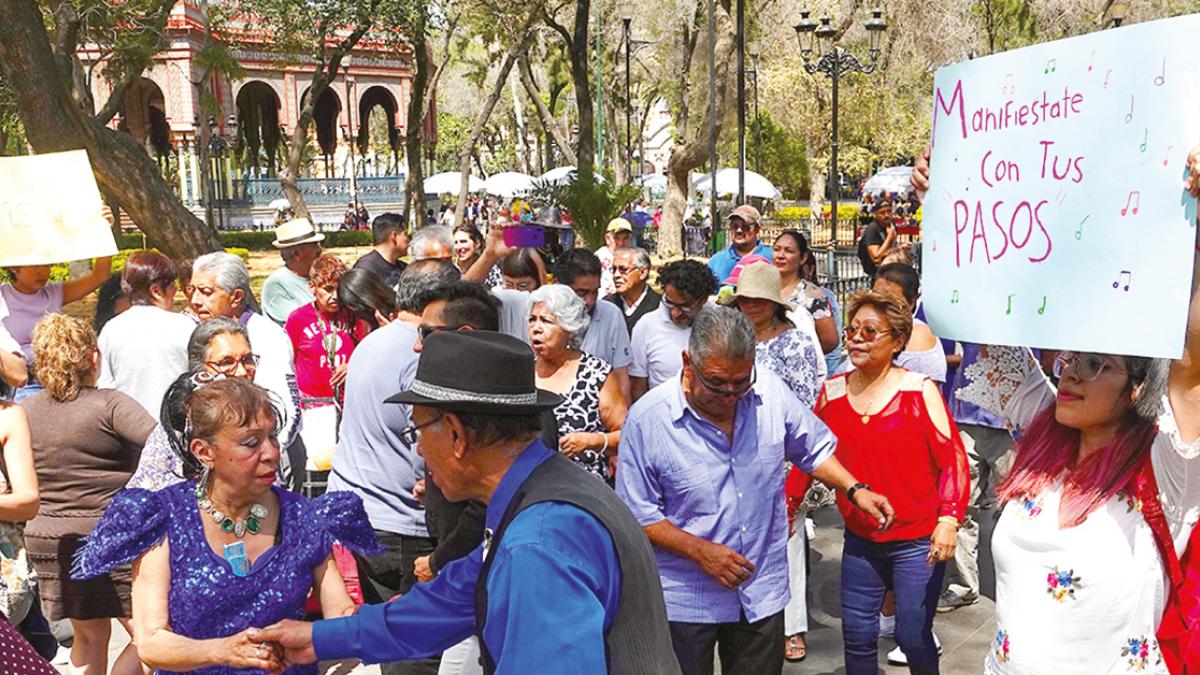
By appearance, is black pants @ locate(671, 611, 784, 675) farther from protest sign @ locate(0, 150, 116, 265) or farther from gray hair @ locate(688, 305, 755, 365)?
protest sign @ locate(0, 150, 116, 265)

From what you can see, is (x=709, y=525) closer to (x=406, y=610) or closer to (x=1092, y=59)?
(x=406, y=610)

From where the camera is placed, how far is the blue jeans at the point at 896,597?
4.28 m

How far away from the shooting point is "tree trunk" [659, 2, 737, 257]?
77.8ft

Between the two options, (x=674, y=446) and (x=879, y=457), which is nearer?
(x=674, y=446)

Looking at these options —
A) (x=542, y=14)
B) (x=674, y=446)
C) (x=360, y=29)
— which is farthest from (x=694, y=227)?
(x=674, y=446)

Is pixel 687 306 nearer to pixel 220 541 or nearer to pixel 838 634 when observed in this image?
pixel 838 634

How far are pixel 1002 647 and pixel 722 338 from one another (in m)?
1.26

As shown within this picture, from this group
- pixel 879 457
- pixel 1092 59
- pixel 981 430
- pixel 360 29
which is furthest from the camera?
pixel 360 29

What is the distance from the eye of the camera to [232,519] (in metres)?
3.10

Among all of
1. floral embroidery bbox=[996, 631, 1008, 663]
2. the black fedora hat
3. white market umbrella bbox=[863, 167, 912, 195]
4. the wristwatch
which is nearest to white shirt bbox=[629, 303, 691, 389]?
the wristwatch

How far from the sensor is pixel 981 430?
6.07 meters

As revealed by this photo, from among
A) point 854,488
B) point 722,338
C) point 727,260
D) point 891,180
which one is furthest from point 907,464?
point 891,180

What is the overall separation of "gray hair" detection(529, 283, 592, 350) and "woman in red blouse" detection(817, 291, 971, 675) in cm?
113

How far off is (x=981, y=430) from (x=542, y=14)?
21.6 meters
